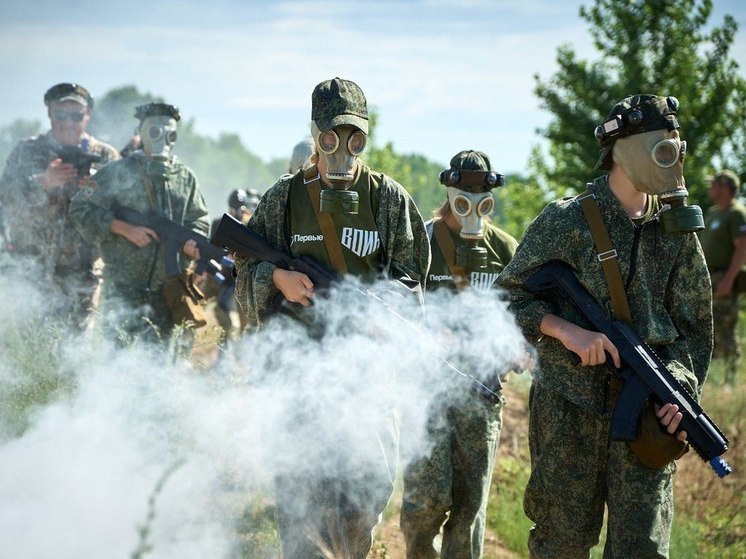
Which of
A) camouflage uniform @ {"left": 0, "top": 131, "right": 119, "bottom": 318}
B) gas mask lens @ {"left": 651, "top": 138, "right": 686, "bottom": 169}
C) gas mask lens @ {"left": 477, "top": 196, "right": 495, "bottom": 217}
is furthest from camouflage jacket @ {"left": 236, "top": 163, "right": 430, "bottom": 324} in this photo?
camouflage uniform @ {"left": 0, "top": 131, "right": 119, "bottom": 318}

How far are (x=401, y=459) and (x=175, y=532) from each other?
136cm

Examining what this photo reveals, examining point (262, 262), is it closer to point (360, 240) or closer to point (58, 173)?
point (360, 240)

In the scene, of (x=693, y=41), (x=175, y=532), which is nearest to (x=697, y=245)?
(x=175, y=532)

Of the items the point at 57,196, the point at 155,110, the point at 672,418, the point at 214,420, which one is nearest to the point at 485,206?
the point at 672,418

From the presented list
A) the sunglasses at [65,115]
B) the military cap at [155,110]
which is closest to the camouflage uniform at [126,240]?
the military cap at [155,110]

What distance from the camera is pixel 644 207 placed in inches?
160

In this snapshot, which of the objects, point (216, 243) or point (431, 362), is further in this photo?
point (431, 362)

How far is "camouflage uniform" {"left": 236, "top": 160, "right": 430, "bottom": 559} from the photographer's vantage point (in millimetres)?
4125

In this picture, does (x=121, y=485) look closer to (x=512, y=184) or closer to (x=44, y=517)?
(x=44, y=517)

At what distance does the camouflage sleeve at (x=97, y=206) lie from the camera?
6.69 meters

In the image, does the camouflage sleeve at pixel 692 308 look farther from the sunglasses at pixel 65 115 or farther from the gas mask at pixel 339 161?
the sunglasses at pixel 65 115

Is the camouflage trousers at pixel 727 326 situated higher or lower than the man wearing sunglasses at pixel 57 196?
higher

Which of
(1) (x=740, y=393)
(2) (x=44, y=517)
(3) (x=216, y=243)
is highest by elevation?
(1) (x=740, y=393)

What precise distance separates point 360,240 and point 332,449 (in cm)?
106
